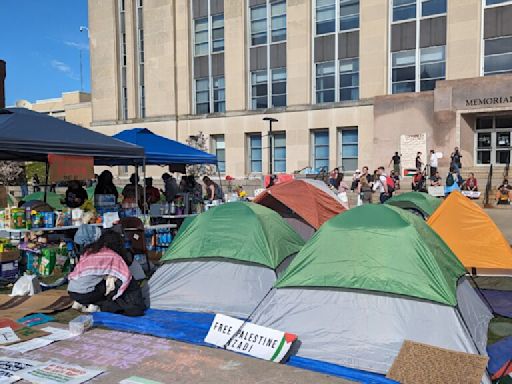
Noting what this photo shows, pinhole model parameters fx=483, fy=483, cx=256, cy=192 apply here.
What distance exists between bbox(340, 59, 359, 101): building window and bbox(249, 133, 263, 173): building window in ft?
18.7

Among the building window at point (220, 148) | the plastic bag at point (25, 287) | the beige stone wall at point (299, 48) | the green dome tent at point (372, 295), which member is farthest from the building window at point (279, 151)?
the green dome tent at point (372, 295)

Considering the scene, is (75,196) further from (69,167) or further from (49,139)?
(49,139)

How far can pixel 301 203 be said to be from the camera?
10.2 metres

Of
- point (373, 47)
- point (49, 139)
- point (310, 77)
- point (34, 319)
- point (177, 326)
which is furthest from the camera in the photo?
point (310, 77)

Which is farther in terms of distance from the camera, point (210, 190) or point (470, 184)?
point (470, 184)

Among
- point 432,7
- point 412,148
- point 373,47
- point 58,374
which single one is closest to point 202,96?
point 373,47

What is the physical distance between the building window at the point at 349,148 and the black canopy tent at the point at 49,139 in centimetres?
1790

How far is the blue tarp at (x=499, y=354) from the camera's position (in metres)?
4.85

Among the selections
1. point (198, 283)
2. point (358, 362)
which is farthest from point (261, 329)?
point (198, 283)

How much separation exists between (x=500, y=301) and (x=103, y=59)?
104 feet

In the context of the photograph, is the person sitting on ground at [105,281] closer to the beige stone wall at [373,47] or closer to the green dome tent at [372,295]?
the green dome tent at [372,295]

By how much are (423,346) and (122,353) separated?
308 cm

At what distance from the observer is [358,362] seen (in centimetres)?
485

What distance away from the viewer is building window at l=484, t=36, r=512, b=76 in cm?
2238
